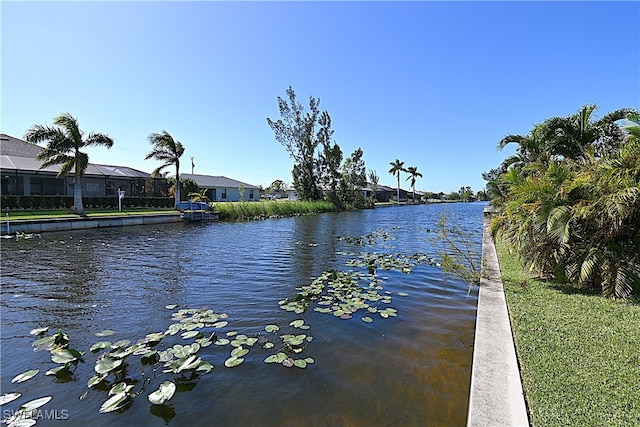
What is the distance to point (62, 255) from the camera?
10945 mm

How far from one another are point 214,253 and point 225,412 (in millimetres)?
8999

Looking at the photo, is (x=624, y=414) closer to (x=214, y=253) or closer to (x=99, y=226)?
(x=214, y=253)

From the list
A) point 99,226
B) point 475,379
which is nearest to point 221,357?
point 475,379

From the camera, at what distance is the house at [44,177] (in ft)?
78.1

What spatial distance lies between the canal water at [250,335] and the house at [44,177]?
18.2 m

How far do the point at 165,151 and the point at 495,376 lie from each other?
29.3 m

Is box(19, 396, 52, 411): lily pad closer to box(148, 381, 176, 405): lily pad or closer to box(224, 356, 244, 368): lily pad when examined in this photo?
box(148, 381, 176, 405): lily pad

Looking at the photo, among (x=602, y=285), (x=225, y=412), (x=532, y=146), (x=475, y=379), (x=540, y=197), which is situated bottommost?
(x=225, y=412)

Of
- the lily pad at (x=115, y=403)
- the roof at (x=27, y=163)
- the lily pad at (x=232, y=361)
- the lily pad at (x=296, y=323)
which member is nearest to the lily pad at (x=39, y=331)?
the lily pad at (x=115, y=403)

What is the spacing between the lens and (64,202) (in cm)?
2348

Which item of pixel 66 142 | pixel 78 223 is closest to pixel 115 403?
pixel 78 223

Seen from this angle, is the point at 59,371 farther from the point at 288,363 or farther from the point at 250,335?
the point at 288,363

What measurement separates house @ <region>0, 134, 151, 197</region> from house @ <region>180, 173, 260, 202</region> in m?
8.82

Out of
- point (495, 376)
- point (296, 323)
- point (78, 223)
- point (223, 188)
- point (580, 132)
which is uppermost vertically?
point (223, 188)
